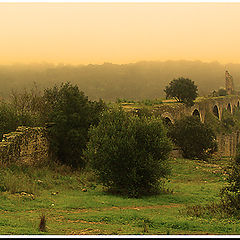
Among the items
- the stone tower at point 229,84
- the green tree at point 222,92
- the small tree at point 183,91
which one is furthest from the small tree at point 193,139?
the stone tower at point 229,84

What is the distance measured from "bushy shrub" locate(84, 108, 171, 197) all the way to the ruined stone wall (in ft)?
14.7

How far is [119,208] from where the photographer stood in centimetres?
1104

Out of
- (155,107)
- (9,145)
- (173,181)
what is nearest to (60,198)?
(9,145)

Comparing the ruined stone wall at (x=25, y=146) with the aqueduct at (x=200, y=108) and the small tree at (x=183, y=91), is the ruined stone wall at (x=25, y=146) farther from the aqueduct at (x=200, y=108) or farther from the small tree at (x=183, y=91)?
the small tree at (x=183, y=91)

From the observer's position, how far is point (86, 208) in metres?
11.0

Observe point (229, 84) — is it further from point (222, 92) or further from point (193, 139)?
point (193, 139)

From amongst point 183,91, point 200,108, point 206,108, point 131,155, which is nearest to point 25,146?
point 131,155

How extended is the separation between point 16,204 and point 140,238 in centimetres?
828

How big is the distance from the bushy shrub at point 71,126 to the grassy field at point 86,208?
195 cm

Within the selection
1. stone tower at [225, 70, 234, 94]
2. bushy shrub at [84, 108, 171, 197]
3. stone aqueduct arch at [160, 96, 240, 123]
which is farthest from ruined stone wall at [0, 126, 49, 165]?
stone tower at [225, 70, 234, 94]

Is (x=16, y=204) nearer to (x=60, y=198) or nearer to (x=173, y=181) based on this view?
(x=60, y=198)

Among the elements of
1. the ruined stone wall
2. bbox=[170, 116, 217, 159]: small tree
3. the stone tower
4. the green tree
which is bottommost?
bbox=[170, 116, 217, 159]: small tree

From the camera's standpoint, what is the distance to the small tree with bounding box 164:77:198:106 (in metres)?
46.8

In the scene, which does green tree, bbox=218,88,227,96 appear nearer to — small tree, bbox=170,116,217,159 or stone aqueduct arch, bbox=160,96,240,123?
stone aqueduct arch, bbox=160,96,240,123
